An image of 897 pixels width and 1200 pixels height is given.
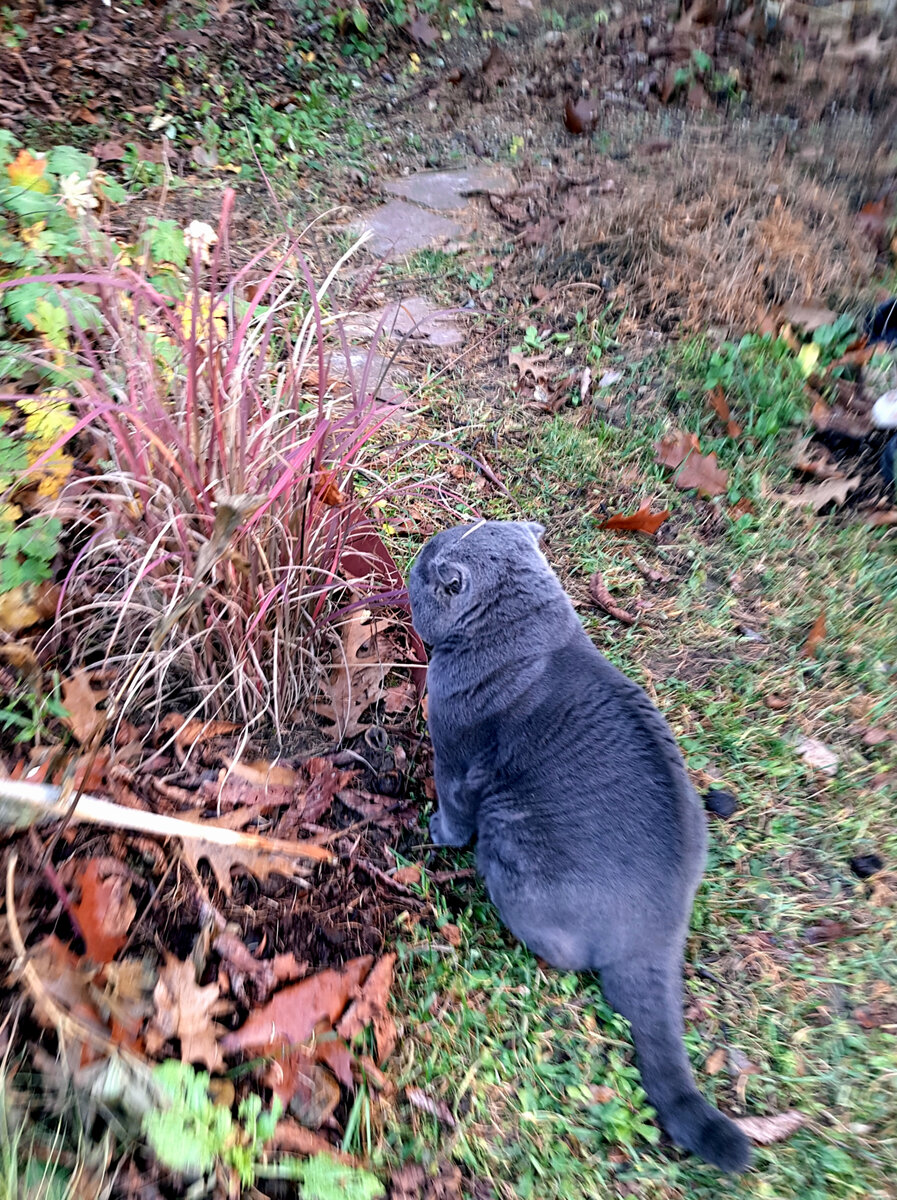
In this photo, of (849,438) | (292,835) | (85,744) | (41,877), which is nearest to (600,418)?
(849,438)

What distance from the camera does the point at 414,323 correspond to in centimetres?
423

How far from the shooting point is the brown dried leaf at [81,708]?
2.28 metres

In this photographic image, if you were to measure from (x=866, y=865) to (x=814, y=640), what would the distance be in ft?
2.96

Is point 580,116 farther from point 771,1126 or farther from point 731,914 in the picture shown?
point 771,1126

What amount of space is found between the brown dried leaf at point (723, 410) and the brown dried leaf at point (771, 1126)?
273 cm

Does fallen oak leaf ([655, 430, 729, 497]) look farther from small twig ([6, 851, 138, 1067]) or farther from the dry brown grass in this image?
small twig ([6, 851, 138, 1067])

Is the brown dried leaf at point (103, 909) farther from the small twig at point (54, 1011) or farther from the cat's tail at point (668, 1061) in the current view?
the cat's tail at point (668, 1061)

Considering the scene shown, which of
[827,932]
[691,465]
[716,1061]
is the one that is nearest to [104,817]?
[716,1061]

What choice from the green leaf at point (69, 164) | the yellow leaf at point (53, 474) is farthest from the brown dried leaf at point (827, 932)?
the green leaf at point (69, 164)

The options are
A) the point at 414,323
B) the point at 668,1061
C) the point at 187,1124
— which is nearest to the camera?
the point at 187,1124

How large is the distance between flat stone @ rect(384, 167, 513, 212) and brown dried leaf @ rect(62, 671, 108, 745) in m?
4.16

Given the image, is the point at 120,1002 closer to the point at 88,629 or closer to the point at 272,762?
the point at 272,762

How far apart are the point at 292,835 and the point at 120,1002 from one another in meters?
0.64

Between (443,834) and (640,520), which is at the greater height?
(640,520)
